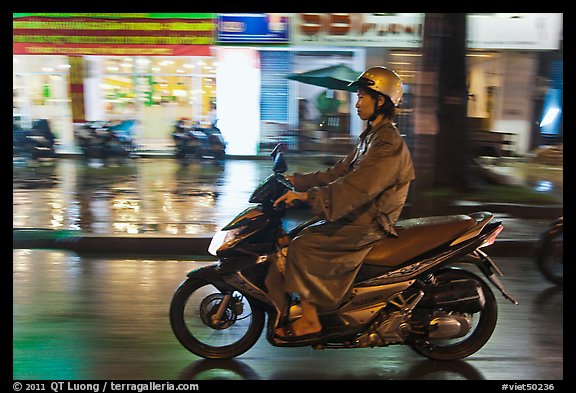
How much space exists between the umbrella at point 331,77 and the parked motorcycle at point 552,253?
7.60m

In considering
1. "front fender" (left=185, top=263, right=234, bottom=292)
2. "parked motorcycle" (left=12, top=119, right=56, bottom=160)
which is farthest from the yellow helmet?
"parked motorcycle" (left=12, top=119, right=56, bottom=160)

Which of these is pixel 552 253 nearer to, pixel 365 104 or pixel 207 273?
pixel 365 104

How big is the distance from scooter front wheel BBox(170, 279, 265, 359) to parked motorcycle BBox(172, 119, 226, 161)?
36.3ft

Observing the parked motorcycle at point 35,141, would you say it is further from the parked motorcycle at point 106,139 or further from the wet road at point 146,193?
the parked motorcycle at point 106,139

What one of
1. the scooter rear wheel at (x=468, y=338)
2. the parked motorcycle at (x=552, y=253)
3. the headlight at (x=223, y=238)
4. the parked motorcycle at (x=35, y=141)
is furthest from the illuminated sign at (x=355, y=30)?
the headlight at (x=223, y=238)

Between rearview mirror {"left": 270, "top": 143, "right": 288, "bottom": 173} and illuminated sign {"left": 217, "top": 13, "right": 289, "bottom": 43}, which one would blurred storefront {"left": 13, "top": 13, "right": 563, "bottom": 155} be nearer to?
illuminated sign {"left": 217, "top": 13, "right": 289, "bottom": 43}

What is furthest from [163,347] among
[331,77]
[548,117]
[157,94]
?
[548,117]

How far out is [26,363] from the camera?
13.8 feet

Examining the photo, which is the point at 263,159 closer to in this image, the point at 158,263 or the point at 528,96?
the point at 528,96

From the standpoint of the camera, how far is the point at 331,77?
1326 centimetres

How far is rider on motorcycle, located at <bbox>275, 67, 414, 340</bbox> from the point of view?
3.78 m

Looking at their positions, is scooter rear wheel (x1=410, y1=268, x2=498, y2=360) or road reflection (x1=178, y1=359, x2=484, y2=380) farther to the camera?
scooter rear wheel (x1=410, y1=268, x2=498, y2=360)

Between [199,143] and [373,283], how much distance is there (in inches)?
462

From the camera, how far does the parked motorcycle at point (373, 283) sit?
395 cm
